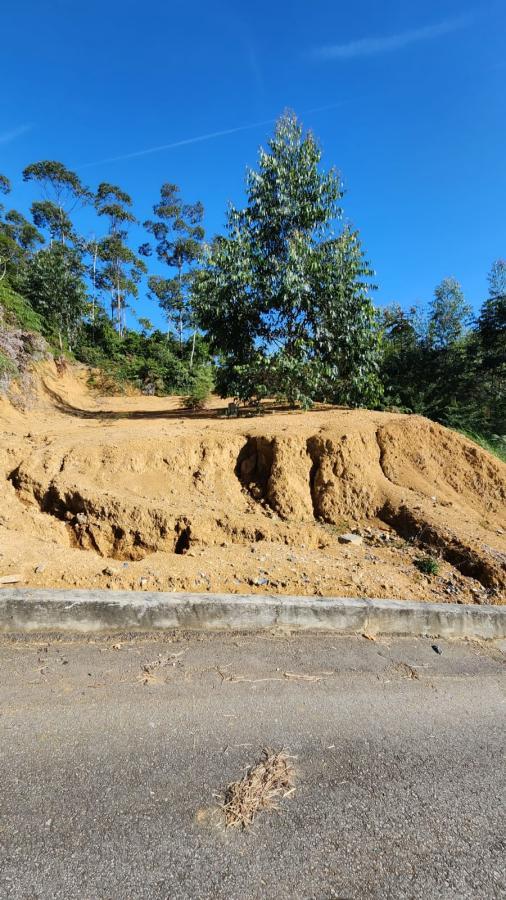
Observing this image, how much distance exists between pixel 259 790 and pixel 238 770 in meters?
0.15

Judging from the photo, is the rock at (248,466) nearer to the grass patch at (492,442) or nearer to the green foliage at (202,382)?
the grass patch at (492,442)

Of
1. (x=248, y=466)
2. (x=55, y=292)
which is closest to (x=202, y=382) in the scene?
(x=55, y=292)

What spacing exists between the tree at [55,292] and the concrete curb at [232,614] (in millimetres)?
19170

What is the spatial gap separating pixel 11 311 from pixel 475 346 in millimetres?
15347

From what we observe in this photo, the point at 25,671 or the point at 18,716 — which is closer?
the point at 18,716

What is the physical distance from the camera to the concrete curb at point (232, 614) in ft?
9.91

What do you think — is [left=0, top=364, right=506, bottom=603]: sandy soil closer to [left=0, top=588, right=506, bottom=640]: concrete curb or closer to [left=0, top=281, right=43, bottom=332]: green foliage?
[left=0, top=588, right=506, bottom=640]: concrete curb

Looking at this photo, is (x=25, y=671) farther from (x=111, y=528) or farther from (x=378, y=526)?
(x=378, y=526)

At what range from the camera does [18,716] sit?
2164 mm

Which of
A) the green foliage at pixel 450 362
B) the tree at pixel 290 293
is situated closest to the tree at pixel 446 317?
the green foliage at pixel 450 362

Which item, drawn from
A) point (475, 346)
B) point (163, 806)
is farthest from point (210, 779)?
point (475, 346)

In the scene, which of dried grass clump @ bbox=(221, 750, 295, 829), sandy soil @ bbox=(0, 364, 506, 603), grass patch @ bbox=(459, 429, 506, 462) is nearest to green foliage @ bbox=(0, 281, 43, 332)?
sandy soil @ bbox=(0, 364, 506, 603)

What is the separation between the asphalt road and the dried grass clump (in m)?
0.04

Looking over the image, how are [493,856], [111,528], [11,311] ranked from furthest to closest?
[11,311] < [111,528] < [493,856]
